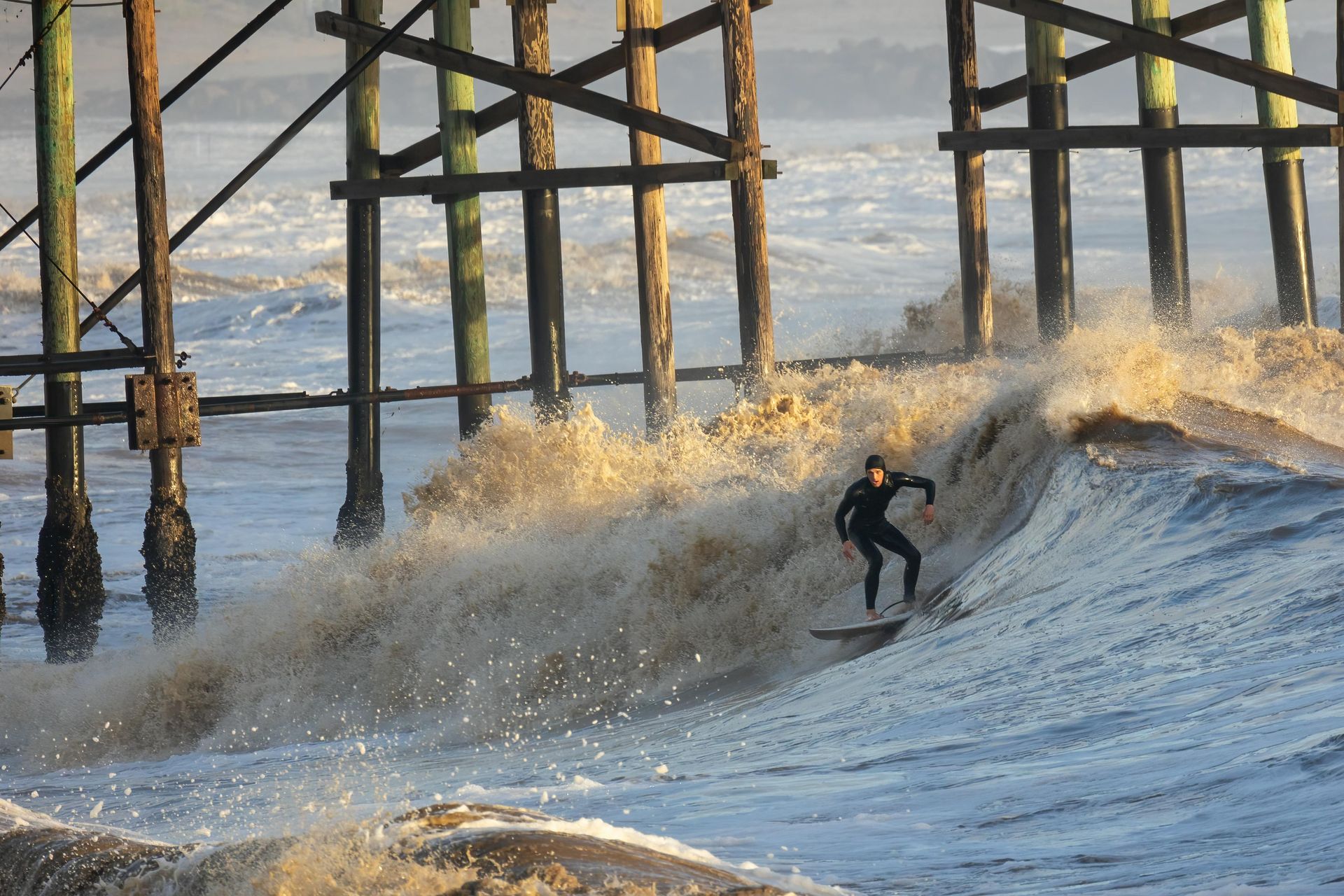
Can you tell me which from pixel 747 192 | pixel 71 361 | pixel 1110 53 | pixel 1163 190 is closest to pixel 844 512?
pixel 747 192

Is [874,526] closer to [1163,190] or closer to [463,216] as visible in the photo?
[463,216]

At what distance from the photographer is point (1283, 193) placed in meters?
14.1

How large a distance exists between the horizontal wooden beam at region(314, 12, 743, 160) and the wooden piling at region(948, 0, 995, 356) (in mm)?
2405

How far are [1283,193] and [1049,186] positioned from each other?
238 cm

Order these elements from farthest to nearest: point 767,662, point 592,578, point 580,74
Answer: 1. point 580,74
2. point 592,578
3. point 767,662

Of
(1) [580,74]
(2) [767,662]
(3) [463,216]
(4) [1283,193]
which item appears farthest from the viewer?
(4) [1283,193]

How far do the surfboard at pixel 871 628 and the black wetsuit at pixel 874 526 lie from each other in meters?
0.12

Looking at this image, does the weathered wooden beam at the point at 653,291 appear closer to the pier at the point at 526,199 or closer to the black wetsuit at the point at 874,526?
the pier at the point at 526,199

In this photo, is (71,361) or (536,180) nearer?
(71,361)

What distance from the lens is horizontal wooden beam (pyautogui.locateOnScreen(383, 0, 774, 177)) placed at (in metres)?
12.9

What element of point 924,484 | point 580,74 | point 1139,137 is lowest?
point 924,484

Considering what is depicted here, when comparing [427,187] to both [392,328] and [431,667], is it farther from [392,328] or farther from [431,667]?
[392,328]

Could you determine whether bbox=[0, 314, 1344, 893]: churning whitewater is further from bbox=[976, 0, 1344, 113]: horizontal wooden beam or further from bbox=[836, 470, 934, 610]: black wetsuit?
bbox=[976, 0, 1344, 113]: horizontal wooden beam

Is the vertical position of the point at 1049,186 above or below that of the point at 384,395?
above
